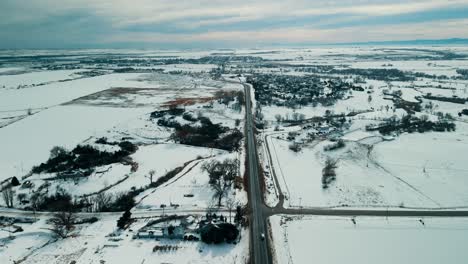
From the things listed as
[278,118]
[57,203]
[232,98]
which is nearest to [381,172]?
[278,118]

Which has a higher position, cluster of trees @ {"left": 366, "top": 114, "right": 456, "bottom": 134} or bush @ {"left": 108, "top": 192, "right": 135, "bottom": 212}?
cluster of trees @ {"left": 366, "top": 114, "right": 456, "bottom": 134}

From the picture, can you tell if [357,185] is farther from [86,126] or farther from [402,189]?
[86,126]

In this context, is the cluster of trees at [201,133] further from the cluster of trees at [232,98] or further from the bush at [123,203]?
the bush at [123,203]

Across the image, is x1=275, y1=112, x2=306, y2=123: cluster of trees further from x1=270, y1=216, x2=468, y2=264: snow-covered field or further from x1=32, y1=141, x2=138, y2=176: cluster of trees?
x1=270, y1=216, x2=468, y2=264: snow-covered field

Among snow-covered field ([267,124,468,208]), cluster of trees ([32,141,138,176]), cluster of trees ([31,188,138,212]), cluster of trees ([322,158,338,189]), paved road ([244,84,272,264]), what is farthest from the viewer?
cluster of trees ([32,141,138,176])

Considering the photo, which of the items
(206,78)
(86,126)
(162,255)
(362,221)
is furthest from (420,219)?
(206,78)

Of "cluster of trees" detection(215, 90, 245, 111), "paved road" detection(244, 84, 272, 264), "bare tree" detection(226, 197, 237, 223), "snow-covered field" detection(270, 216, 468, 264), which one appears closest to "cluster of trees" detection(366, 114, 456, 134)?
"paved road" detection(244, 84, 272, 264)
